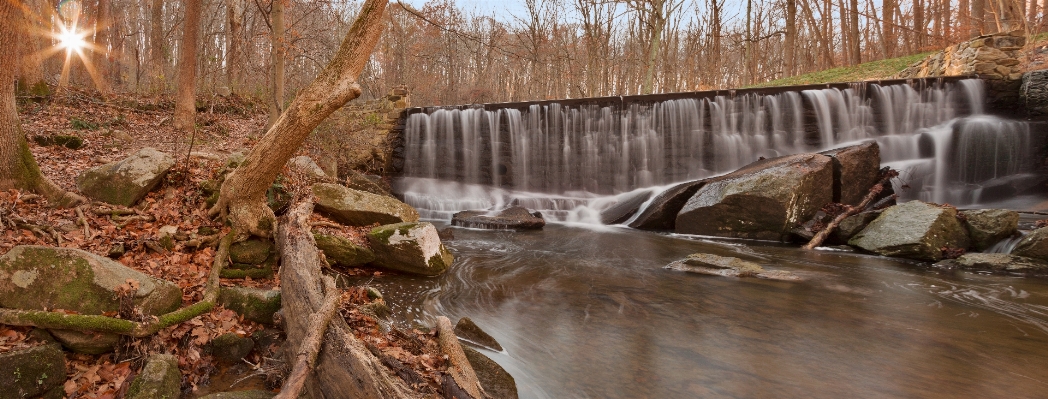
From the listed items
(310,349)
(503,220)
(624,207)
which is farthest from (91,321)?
(624,207)

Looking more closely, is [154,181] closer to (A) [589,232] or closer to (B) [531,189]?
(A) [589,232]

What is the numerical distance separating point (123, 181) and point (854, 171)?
12.4 metres

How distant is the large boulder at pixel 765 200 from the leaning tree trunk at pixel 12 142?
9.97 metres

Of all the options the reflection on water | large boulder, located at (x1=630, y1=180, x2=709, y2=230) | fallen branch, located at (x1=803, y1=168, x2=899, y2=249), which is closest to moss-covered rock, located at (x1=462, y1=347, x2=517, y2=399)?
the reflection on water

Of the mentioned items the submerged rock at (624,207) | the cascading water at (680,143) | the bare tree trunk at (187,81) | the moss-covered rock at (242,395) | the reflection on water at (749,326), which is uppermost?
the bare tree trunk at (187,81)

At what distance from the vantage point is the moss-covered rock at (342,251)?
634 cm

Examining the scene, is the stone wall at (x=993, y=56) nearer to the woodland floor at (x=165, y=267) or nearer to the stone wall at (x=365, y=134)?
the woodland floor at (x=165, y=267)

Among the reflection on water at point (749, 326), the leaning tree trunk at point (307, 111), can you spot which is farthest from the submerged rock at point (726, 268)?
the leaning tree trunk at point (307, 111)

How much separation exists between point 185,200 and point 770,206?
9.55 metres

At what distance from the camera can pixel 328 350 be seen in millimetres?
2939

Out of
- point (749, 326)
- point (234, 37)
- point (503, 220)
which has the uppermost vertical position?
point (234, 37)

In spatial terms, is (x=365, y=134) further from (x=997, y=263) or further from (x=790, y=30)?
(x=790, y=30)

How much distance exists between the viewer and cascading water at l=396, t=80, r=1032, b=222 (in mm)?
12195

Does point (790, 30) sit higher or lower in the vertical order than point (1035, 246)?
higher
